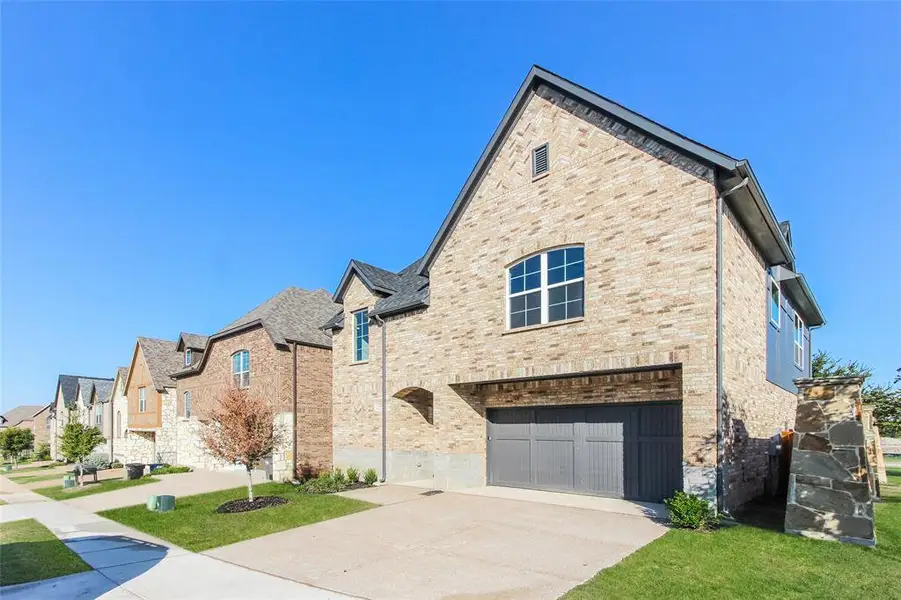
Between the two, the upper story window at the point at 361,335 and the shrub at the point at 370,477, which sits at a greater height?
the upper story window at the point at 361,335

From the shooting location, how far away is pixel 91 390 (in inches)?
1751

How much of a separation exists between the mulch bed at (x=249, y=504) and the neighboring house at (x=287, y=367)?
16.1 feet

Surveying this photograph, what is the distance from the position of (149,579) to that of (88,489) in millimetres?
15829

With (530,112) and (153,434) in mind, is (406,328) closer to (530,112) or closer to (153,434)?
(530,112)

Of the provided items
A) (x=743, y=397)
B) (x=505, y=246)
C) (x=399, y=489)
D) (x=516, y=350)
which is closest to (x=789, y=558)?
(x=743, y=397)

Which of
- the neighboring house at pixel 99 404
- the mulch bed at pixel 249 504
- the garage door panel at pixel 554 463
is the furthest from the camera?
the neighboring house at pixel 99 404

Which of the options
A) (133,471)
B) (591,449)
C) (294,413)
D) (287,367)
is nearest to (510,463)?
(591,449)

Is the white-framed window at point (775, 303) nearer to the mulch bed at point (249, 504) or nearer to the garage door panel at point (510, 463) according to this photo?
the garage door panel at point (510, 463)

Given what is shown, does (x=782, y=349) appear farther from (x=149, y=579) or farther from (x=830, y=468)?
(x=149, y=579)

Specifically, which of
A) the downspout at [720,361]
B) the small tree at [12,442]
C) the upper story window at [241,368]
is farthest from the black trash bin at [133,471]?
the small tree at [12,442]

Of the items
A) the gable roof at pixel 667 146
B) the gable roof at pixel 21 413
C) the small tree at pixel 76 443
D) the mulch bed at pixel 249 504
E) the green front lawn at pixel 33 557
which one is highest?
the gable roof at pixel 667 146

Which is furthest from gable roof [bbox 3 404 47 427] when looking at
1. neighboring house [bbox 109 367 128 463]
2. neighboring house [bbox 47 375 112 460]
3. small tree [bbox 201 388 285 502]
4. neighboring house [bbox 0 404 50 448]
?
small tree [bbox 201 388 285 502]

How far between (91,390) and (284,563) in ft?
150

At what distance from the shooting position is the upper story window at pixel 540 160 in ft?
45.0
